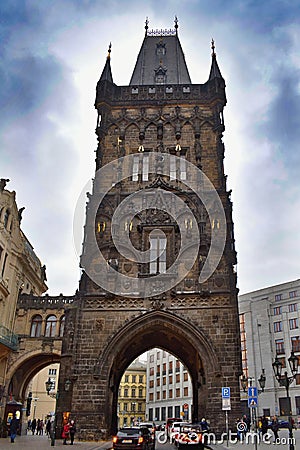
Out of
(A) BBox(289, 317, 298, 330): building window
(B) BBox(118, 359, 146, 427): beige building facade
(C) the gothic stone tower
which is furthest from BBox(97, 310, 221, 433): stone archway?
(B) BBox(118, 359, 146, 427): beige building facade

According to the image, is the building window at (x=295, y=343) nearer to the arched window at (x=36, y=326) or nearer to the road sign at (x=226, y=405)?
the arched window at (x=36, y=326)

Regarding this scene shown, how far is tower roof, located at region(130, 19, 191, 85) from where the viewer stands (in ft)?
124

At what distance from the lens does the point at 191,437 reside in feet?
59.6

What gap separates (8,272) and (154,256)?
11.8 meters

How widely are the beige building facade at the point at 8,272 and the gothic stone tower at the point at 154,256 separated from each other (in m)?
6.35

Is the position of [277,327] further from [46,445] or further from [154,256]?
[46,445]

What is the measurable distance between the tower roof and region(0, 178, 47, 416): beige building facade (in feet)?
48.8

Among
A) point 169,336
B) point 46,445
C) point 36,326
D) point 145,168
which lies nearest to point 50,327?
point 36,326

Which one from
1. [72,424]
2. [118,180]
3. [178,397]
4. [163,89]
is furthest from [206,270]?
[178,397]

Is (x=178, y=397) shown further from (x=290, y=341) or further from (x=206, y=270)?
(x=206, y=270)

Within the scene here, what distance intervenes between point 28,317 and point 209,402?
17.7 metres

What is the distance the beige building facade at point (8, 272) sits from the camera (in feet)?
100

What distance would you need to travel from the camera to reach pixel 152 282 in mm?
26391

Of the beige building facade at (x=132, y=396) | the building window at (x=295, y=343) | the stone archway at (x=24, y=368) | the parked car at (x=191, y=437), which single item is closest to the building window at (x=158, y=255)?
the parked car at (x=191, y=437)
